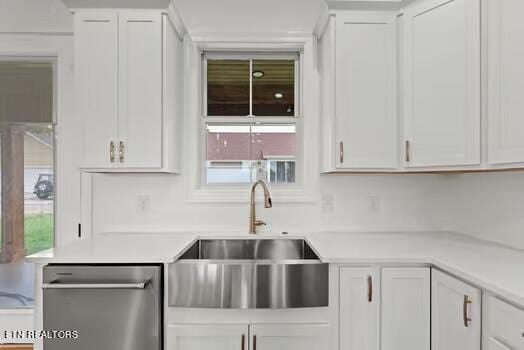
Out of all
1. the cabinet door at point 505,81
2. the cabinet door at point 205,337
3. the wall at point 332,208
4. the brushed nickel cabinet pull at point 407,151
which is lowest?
the cabinet door at point 205,337

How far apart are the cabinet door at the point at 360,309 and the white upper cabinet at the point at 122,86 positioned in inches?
50.5

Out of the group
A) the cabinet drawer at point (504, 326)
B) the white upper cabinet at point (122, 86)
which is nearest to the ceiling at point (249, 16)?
the white upper cabinet at point (122, 86)

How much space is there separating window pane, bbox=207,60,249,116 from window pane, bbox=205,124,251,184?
4.8 inches

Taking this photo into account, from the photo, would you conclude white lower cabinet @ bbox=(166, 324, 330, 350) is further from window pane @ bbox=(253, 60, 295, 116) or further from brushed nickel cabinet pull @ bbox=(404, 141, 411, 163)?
window pane @ bbox=(253, 60, 295, 116)

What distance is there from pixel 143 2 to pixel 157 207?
130 centimetres

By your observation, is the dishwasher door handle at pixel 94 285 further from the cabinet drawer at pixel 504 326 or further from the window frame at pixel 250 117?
the cabinet drawer at pixel 504 326

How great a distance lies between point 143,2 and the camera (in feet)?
6.79

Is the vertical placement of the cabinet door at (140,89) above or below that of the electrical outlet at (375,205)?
above

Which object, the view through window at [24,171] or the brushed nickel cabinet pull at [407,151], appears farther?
the view through window at [24,171]

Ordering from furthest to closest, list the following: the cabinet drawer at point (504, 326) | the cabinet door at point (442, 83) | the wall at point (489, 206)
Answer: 1. the wall at point (489, 206)
2. the cabinet door at point (442, 83)
3. the cabinet drawer at point (504, 326)

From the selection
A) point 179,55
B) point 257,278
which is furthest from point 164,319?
point 179,55

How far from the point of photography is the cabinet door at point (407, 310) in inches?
65.6

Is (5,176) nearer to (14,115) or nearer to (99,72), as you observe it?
(14,115)

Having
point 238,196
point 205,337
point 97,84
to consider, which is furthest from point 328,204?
point 97,84
